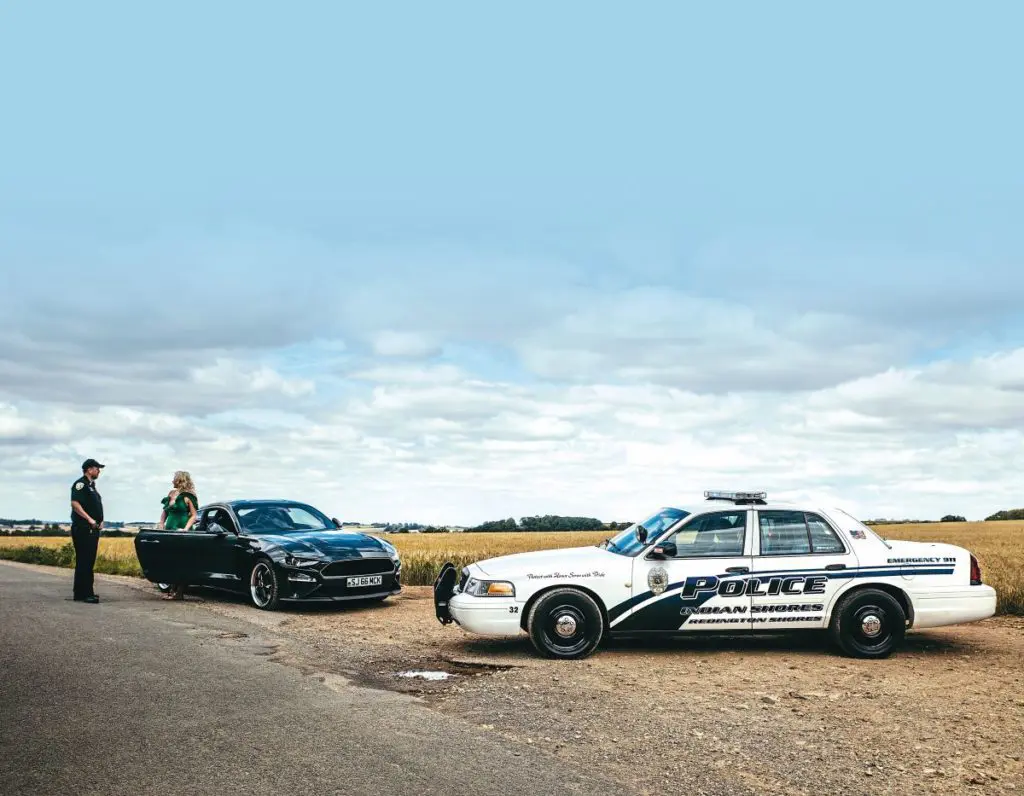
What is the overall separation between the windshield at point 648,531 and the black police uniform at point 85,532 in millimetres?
8292

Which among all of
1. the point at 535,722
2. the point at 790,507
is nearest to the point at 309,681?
the point at 535,722

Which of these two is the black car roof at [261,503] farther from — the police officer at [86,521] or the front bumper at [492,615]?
the front bumper at [492,615]

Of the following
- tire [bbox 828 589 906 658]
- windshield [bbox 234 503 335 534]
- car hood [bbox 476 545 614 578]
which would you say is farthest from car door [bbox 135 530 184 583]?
tire [bbox 828 589 906 658]

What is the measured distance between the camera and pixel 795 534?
10359mm

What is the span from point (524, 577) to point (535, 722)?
2918 millimetres

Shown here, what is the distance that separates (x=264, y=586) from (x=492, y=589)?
5.65 m

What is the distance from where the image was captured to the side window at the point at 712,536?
1020 centimetres

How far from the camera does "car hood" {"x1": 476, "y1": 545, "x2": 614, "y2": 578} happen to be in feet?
32.8

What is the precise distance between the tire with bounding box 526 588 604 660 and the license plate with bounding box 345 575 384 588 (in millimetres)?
4823

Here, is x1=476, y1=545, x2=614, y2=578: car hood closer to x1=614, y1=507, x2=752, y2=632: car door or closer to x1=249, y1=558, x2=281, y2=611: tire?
x1=614, y1=507, x2=752, y2=632: car door

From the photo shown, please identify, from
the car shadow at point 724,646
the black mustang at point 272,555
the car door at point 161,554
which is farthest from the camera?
the car door at point 161,554

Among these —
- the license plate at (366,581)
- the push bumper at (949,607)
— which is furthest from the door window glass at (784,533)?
the license plate at (366,581)

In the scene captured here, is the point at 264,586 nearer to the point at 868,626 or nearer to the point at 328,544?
the point at 328,544

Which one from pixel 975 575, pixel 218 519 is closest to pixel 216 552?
pixel 218 519
